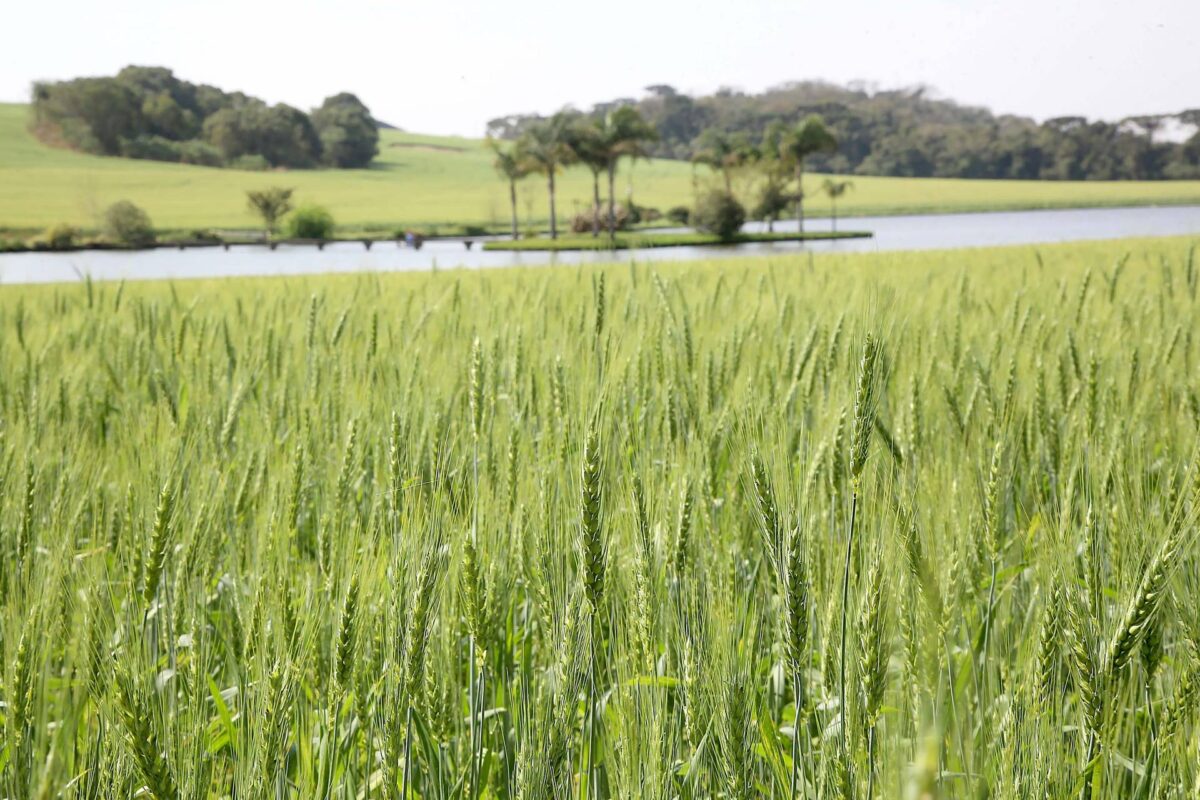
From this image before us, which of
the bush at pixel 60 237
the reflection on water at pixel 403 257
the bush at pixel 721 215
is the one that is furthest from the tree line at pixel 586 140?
the bush at pixel 60 237

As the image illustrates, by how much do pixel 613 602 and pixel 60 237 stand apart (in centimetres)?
6567

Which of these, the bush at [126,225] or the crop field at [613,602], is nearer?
the crop field at [613,602]

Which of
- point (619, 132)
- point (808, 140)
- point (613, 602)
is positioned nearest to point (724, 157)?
point (808, 140)

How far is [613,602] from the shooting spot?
1.16 meters

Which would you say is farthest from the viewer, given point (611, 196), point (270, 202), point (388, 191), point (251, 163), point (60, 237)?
point (251, 163)

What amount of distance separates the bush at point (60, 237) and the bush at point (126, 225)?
3604mm

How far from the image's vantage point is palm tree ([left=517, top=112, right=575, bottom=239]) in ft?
181

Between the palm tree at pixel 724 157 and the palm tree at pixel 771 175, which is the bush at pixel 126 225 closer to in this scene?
the palm tree at pixel 724 157

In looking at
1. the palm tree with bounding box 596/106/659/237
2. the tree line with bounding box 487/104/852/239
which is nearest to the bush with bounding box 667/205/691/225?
the tree line with bounding box 487/104/852/239

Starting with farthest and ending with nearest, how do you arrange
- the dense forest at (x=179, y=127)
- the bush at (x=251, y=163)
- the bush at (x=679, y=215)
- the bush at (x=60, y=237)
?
the bush at (x=251, y=163), the dense forest at (x=179, y=127), the bush at (x=679, y=215), the bush at (x=60, y=237)

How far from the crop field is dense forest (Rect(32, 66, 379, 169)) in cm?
11955

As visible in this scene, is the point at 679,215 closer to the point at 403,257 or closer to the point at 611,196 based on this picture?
the point at 611,196

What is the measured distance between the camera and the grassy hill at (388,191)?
254ft

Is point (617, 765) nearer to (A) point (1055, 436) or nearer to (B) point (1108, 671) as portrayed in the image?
(B) point (1108, 671)
